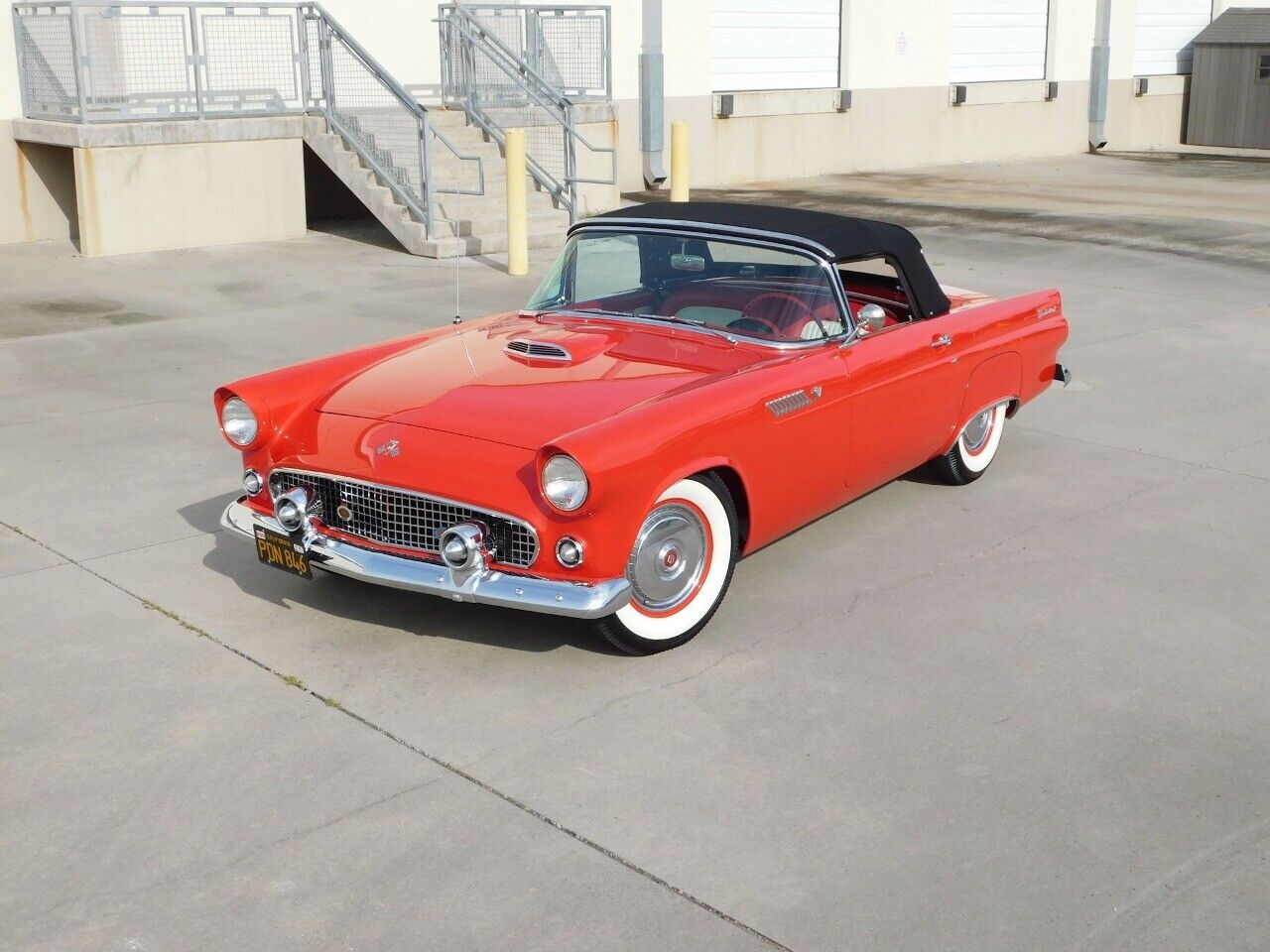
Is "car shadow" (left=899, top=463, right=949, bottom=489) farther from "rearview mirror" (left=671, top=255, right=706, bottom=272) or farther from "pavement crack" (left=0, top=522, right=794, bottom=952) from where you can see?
"pavement crack" (left=0, top=522, right=794, bottom=952)

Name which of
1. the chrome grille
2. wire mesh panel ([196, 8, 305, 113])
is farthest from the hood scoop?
wire mesh panel ([196, 8, 305, 113])

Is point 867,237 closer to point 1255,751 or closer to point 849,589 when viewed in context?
point 849,589

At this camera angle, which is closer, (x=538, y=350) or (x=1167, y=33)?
(x=538, y=350)

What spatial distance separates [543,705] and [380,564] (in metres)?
0.74

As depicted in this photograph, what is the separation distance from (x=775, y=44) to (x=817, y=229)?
16.6 metres

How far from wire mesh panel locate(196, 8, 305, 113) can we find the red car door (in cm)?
1030

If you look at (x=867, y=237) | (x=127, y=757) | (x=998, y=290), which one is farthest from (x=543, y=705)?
(x=998, y=290)

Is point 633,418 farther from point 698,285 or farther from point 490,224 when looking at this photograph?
point 490,224

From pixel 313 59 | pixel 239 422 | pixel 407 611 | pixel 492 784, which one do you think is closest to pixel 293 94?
pixel 313 59

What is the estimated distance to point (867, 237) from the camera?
20.2ft

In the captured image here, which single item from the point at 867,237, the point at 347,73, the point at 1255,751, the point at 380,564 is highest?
the point at 347,73

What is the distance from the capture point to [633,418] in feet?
15.7

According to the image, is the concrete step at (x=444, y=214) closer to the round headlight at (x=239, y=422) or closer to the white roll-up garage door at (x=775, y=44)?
the white roll-up garage door at (x=775, y=44)

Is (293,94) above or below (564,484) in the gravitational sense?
above
